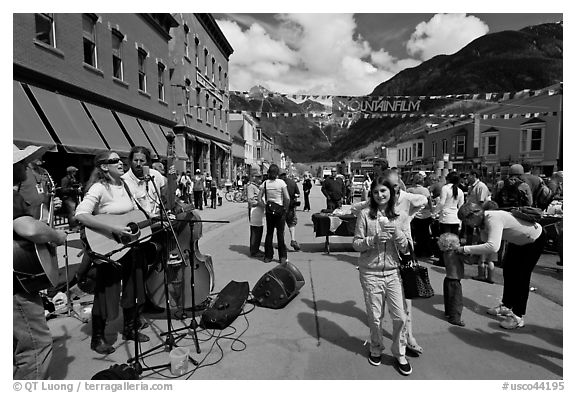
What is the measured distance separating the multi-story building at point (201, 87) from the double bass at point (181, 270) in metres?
14.1

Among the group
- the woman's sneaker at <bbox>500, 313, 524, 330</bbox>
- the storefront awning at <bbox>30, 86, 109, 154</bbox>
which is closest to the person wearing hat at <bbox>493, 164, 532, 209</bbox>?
the woman's sneaker at <bbox>500, 313, 524, 330</bbox>

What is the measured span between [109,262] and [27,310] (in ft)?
2.24

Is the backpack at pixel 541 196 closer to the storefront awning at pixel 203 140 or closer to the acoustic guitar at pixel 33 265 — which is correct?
the acoustic guitar at pixel 33 265

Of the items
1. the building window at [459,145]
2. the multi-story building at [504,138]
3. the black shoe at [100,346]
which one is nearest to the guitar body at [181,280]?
the black shoe at [100,346]

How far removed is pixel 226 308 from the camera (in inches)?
159

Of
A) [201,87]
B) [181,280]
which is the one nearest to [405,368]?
[181,280]

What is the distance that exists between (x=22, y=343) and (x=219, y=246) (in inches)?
226

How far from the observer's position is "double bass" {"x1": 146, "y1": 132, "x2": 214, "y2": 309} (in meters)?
3.89

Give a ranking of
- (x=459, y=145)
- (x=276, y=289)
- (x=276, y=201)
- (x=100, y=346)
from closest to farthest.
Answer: (x=100, y=346) → (x=276, y=289) → (x=276, y=201) → (x=459, y=145)

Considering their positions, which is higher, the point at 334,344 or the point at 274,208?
the point at 274,208

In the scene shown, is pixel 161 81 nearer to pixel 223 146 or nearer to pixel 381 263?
pixel 223 146

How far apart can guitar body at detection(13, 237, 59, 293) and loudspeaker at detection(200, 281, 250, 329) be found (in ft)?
5.96
